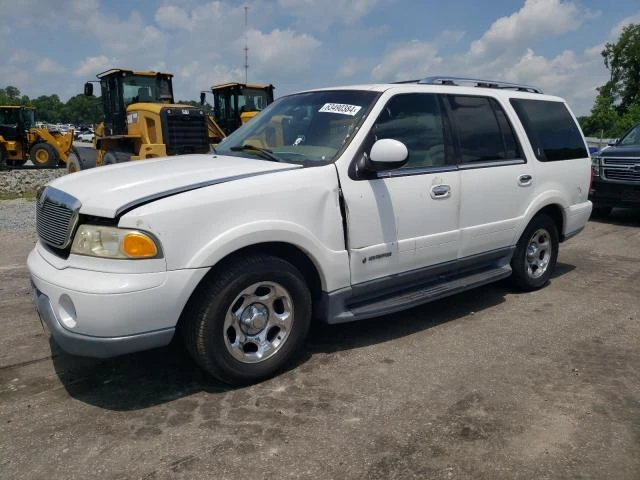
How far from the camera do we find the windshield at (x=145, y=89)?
13008mm

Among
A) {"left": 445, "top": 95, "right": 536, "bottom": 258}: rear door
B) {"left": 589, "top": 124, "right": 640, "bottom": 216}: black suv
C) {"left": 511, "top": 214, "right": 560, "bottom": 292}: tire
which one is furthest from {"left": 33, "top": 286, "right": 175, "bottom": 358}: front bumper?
{"left": 589, "top": 124, "right": 640, "bottom": 216}: black suv

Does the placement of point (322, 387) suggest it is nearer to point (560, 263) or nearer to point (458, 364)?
point (458, 364)

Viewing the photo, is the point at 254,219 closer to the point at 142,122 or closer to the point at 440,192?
the point at 440,192

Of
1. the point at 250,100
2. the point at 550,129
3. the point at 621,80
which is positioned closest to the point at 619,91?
the point at 621,80

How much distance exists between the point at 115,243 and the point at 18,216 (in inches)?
317

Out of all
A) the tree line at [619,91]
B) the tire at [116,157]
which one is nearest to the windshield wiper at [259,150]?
the tire at [116,157]

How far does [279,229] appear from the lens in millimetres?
3395

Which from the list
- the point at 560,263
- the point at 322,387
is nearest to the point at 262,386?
the point at 322,387

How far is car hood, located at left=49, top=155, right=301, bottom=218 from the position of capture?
307 centimetres

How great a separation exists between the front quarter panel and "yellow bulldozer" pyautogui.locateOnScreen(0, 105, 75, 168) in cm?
1969

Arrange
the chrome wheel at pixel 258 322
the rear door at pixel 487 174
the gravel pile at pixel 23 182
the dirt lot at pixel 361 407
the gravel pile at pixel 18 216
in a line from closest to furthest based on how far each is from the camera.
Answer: the dirt lot at pixel 361 407, the chrome wheel at pixel 258 322, the rear door at pixel 487 174, the gravel pile at pixel 18 216, the gravel pile at pixel 23 182

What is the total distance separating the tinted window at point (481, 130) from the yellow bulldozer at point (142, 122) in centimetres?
787

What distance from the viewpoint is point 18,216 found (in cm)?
984

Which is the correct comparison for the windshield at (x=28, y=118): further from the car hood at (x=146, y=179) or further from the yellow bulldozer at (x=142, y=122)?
the car hood at (x=146, y=179)
